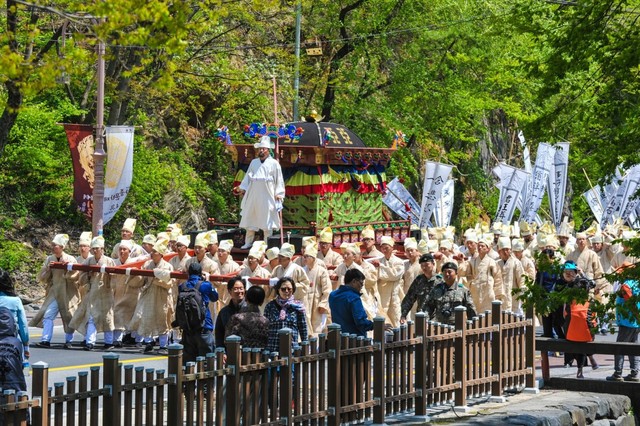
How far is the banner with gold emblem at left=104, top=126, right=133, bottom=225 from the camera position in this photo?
2511 centimetres

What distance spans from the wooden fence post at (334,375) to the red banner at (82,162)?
582 inches

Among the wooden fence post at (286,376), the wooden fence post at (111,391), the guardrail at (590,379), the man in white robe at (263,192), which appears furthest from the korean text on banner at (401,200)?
the wooden fence post at (111,391)

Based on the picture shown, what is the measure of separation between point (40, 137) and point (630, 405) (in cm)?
1741

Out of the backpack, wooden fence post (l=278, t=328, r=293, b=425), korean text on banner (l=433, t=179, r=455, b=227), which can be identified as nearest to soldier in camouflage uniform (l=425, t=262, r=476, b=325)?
the backpack

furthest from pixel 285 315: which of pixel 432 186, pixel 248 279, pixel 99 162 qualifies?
pixel 432 186

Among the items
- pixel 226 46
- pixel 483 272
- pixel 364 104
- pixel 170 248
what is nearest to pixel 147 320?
pixel 170 248

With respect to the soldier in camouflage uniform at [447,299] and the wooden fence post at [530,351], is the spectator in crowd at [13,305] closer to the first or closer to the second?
the soldier in camouflage uniform at [447,299]

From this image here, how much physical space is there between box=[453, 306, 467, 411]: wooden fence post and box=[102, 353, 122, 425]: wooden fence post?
541cm

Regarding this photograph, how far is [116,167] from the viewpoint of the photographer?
25.1 metres

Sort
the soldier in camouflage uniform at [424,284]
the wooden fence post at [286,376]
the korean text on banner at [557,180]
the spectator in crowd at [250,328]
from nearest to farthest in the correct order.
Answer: the wooden fence post at [286,376], the spectator in crowd at [250,328], the soldier in camouflage uniform at [424,284], the korean text on banner at [557,180]

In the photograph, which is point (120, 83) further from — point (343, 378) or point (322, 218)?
point (343, 378)

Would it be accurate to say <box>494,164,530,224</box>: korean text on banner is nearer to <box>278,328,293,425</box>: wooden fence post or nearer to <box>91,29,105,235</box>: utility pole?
<box>91,29,105,235</box>: utility pole

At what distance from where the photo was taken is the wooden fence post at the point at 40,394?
8414 mm

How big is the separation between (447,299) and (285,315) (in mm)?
3019
